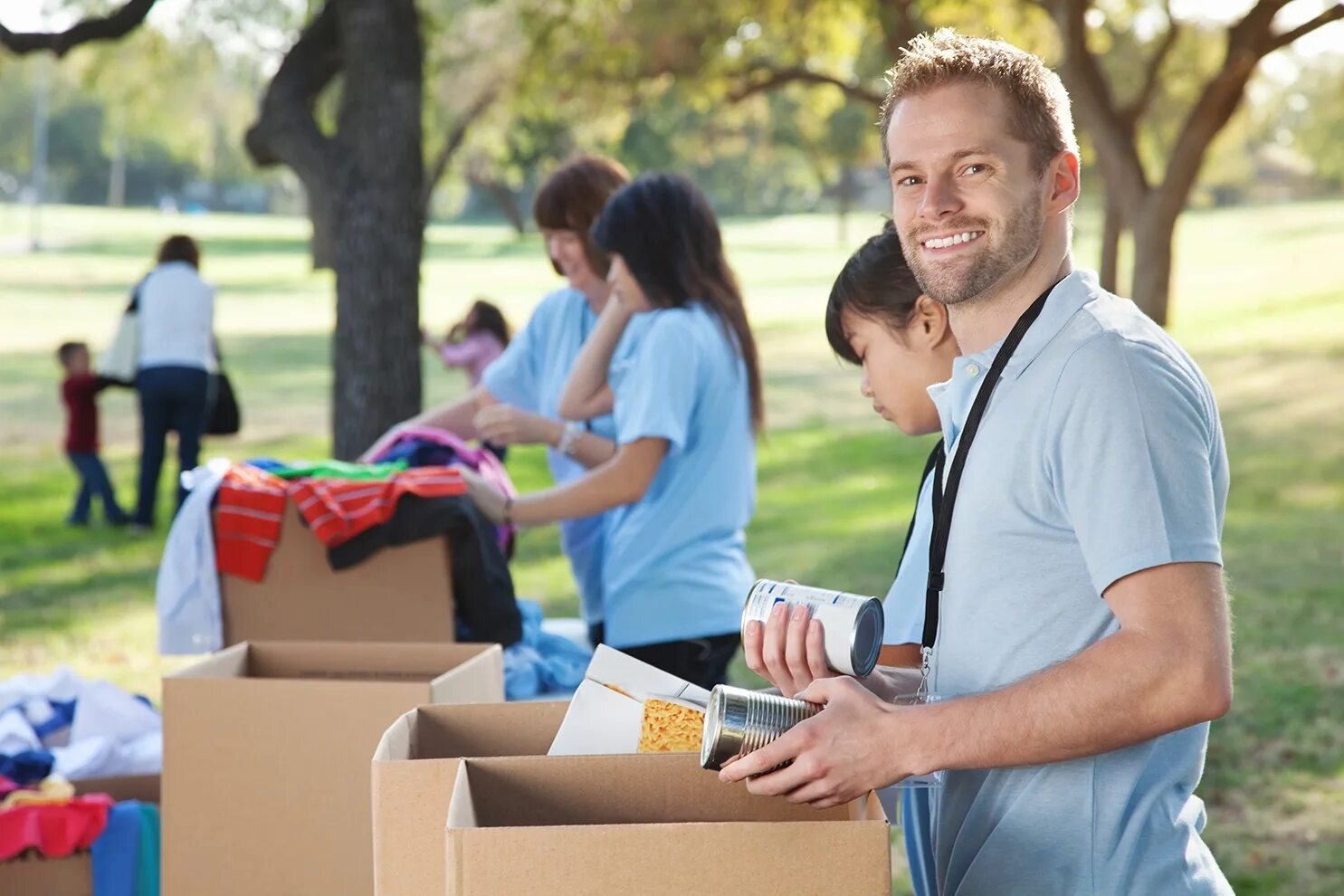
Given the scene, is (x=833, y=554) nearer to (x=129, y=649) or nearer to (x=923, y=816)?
(x=129, y=649)

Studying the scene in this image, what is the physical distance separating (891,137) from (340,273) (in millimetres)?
5011

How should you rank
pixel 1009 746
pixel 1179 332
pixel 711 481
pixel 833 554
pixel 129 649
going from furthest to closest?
pixel 1179 332
pixel 833 554
pixel 129 649
pixel 711 481
pixel 1009 746

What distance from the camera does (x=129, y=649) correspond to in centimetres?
756

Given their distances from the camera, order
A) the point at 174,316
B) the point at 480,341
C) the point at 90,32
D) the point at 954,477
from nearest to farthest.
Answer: the point at 954,477
the point at 90,32
the point at 480,341
the point at 174,316

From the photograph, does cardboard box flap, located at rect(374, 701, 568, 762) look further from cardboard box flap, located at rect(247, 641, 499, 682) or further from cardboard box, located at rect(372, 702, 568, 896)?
cardboard box flap, located at rect(247, 641, 499, 682)

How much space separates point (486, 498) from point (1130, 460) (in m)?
Answer: 2.24

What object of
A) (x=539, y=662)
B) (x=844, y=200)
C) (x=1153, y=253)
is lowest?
(x=539, y=662)

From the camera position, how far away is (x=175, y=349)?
1001cm

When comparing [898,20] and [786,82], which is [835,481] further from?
[786,82]

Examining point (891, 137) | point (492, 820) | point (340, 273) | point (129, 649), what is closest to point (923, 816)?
point (492, 820)

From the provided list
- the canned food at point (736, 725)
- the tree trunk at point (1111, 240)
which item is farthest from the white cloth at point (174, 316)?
the tree trunk at point (1111, 240)

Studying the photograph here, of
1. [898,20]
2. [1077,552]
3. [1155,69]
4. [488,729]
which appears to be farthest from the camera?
[1155,69]

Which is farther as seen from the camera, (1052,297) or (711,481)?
(711,481)

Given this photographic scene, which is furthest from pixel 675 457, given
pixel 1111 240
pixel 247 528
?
pixel 1111 240
